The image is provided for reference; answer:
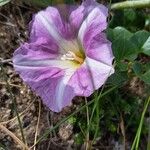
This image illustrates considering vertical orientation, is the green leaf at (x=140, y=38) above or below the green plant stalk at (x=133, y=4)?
below

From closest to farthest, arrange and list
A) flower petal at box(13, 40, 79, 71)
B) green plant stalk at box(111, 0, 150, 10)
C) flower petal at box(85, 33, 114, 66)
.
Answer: flower petal at box(85, 33, 114, 66) → flower petal at box(13, 40, 79, 71) → green plant stalk at box(111, 0, 150, 10)

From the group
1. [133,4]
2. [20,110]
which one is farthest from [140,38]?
[20,110]

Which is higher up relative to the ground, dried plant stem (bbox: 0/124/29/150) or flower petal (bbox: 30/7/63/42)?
flower petal (bbox: 30/7/63/42)

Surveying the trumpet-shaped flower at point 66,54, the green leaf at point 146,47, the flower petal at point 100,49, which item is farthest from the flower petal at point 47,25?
the green leaf at point 146,47

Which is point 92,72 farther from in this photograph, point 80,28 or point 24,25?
point 24,25

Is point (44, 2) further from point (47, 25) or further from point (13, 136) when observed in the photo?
point (13, 136)

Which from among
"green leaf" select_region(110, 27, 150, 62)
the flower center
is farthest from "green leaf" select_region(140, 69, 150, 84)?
the flower center

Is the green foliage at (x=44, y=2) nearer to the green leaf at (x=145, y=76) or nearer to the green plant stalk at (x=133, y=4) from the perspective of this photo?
the green plant stalk at (x=133, y=4)

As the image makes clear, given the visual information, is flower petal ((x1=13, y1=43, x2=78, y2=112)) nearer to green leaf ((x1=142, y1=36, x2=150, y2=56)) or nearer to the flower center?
the flower center

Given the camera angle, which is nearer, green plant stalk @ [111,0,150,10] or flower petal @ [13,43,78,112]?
flower petal @ [13,43,78,112]
